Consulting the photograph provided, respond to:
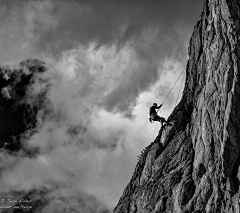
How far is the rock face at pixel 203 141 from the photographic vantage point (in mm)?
26141

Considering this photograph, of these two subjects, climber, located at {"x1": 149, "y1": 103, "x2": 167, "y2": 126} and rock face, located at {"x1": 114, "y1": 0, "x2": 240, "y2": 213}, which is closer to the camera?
rock face, located at {"x1": 114, "y1": 0, "x2": 240, "y2": 213}

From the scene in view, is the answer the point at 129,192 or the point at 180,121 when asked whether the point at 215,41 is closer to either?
the point at 180,121

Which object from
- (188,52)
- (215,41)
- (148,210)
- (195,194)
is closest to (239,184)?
(195,194)

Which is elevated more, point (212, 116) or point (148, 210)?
point (212, 116)

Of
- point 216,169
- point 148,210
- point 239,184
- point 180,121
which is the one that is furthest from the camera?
point 180,121

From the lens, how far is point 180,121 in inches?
1369

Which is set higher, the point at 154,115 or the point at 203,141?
the point at 154,115

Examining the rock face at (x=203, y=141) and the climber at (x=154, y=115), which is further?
the climber at (x=154, y=115)

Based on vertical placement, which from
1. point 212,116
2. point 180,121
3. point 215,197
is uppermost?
point 180,121

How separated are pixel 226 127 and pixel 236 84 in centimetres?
333

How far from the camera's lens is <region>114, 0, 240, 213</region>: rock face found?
26.1 metres

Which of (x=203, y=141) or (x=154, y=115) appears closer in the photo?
(x=203, y=141)

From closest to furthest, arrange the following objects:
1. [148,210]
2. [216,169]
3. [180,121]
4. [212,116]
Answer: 1. [216,169]
2. [212,116]
3. [148,210]
4. [180,121]

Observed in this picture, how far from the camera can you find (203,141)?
2950 centimetres
